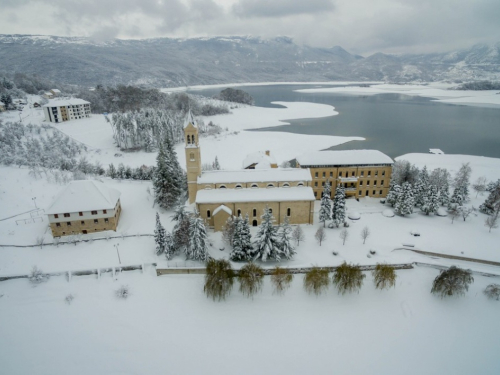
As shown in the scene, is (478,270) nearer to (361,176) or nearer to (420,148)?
(361,176)

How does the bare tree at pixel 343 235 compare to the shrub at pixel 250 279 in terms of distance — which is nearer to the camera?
the shrub at pixel 250 279

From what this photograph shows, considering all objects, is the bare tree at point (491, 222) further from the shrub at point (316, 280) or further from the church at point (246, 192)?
the shrub at point (316, 280)

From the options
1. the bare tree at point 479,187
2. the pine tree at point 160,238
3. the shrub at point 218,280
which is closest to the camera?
the shrub at point 218,280

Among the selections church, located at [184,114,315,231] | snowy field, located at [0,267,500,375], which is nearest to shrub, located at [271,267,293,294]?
snowy field, located at [0,267,500,375]

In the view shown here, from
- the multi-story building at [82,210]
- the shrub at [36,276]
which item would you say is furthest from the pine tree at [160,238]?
the shrub at [36,276]

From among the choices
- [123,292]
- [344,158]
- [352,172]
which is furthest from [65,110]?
[352,172]

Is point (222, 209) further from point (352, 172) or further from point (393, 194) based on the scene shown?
point (393, 194)
